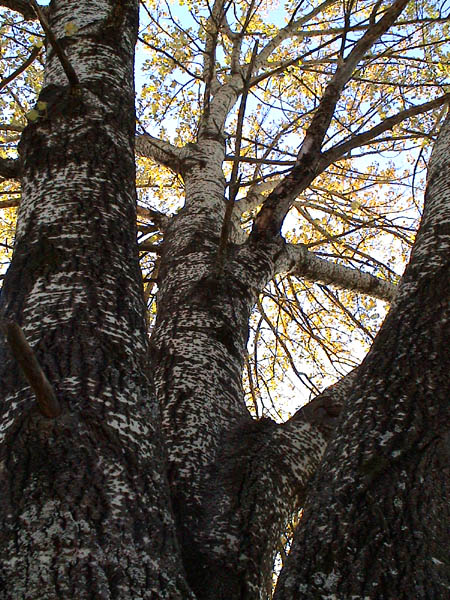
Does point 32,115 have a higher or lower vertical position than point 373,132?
higher

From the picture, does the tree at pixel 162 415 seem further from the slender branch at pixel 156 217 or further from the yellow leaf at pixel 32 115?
the slender branch at pixel 156 217

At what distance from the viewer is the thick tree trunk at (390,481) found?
117cm

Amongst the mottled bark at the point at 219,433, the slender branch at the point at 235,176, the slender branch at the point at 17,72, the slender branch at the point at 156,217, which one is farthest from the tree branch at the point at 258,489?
the slender branch at the point at 156,217

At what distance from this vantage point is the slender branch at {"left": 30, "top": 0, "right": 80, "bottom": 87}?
1.94 meters

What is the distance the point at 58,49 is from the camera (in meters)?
1.99

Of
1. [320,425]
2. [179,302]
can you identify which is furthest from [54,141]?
[320,425]

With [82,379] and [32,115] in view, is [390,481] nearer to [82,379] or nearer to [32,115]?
[82,379]

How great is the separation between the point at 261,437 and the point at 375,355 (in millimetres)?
538

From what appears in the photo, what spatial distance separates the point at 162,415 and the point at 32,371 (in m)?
0.93

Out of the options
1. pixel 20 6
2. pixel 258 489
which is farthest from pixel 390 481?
pixel 20 6

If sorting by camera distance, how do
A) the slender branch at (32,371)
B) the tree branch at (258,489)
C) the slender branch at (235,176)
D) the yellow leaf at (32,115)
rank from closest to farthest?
the slender branch at (32,371), the tree branch at (258,489), the slender branch at (235,176), the yellow leaf at (32,115)

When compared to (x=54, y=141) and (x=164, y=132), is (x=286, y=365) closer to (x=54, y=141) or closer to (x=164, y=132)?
(x=164, y=132)

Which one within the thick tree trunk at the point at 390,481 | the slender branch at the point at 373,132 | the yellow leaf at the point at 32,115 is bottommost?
the thick tree trunk at the point at 390,481

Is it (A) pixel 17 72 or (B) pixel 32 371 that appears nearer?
(B) pixel 32 371
